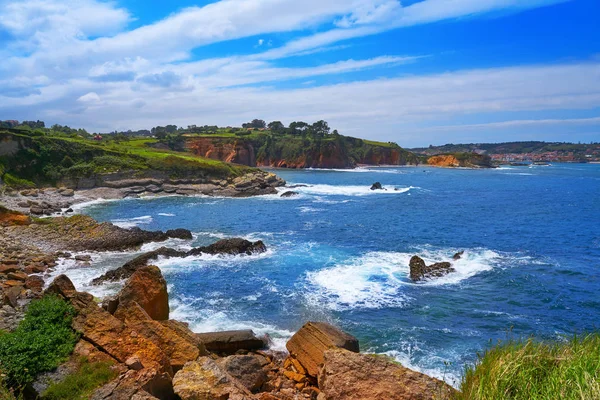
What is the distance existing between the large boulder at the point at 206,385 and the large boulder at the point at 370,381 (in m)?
2.18

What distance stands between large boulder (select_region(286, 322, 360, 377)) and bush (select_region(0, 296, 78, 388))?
8.01 metres

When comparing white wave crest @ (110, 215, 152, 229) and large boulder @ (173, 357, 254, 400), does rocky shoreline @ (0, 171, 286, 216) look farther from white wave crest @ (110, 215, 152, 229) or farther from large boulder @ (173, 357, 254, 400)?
large boulder @ (173, 357, 254, 400)

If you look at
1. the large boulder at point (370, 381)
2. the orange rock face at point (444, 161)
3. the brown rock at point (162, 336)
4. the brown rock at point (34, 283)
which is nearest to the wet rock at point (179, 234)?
the brown rock at point (34, 283)

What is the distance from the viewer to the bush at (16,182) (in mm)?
62562

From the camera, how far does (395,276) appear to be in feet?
89.1

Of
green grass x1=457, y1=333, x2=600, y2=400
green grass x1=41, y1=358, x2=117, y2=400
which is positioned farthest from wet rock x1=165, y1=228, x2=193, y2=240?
green grass x1=457, y1=333, x2=600, y2=400

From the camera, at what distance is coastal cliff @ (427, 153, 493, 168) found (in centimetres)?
18025

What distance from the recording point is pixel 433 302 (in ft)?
74.0

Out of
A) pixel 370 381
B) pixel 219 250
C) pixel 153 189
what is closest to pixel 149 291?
pixel 370 381

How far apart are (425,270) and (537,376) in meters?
21.3

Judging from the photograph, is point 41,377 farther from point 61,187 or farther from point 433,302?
point 61,187

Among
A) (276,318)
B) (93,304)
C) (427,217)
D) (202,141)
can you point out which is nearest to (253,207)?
(427,217)

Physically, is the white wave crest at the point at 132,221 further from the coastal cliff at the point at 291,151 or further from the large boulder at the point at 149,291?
the coastal cliff at the point at 291,151

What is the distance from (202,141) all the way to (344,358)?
141 m
